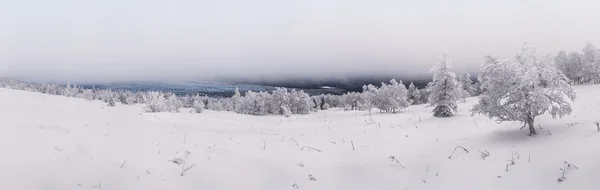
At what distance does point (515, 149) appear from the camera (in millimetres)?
11281

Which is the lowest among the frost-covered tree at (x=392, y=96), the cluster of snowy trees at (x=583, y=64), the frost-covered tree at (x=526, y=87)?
the frost-covered tree at (x=392, y=96)

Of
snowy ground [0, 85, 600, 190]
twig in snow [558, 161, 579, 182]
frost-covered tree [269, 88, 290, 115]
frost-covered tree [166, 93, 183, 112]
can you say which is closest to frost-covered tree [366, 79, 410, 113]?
frost-covered tree [269, 88, 290, 115]

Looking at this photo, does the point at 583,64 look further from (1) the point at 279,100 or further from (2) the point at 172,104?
(2) the point at 172,104

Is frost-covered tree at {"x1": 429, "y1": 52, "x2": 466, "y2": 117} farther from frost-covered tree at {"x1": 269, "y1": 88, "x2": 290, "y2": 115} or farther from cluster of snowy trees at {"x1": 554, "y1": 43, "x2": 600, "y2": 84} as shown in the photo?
frost-covered tree at {"x1": 269, "y1": 88, "x2": 290, "y2": 115}

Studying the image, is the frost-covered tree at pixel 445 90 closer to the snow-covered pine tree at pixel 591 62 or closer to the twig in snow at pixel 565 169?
the twig in snow at pixel 565 169

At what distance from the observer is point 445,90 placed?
31609mm

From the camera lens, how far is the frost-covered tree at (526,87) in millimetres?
12562

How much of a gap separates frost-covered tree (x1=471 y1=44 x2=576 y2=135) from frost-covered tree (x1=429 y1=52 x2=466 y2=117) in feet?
55.7

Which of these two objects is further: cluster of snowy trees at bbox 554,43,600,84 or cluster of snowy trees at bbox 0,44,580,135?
cluster of snowy trees at bbox 554,43,600,84

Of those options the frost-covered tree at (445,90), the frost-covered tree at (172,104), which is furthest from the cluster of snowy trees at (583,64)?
the frost-covered tree at (172,104)

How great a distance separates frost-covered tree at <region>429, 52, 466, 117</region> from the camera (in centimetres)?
3081

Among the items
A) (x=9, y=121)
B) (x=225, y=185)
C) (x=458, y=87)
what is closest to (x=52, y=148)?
(x=9, y=121)

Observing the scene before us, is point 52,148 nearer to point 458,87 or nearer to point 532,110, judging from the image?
point 532,110

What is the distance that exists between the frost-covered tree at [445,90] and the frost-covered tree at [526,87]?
16967 mm
